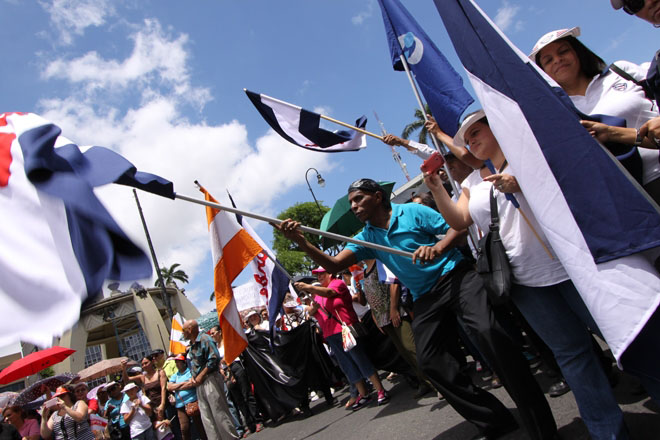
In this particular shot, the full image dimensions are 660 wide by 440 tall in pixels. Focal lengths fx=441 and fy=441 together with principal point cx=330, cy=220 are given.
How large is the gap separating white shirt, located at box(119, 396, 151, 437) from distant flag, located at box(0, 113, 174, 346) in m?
4.87

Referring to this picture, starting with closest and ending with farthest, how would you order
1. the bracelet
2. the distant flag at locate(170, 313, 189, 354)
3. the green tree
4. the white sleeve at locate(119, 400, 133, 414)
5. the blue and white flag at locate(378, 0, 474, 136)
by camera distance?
the bracelet, the blue and white flag at locate(378, 0, 474, 136), the white sleeve at locate(119, 400, 133, 414), the distant flag at locate(170, 313, 189, 354), the green tree

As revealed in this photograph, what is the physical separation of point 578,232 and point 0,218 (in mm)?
3029

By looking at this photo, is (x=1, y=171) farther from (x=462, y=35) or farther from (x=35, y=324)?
(x=462, y=35)

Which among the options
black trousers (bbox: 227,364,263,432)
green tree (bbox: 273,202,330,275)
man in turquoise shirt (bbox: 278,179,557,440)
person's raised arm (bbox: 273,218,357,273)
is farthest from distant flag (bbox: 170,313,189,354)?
green tree (bbox: 273,202,330,275)

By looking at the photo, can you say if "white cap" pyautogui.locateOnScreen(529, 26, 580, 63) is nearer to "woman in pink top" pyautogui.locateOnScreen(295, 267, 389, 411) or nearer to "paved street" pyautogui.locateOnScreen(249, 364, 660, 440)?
"paved street" pyautogui.locateOnScreen(249, 364, 660, 440)

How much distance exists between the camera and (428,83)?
457cm

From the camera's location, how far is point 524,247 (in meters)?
2.56

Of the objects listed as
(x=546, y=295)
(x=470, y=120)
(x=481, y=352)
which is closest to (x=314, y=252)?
(x=481, y=352)

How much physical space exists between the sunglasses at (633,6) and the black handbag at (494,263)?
111 cm

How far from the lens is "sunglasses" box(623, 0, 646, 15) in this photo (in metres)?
2.13

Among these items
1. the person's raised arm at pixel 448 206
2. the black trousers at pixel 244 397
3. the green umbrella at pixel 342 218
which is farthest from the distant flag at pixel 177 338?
the person's raised arm at pixel 448 206

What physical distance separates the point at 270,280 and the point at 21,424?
3776mm

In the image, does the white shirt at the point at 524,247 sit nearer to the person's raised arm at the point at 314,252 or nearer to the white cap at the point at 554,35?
the white cap at the point at 554,35

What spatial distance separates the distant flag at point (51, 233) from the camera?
228 cm
